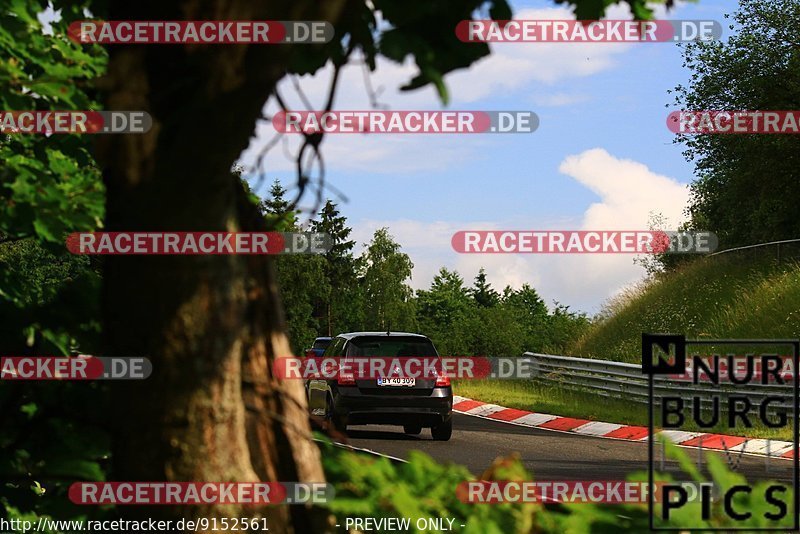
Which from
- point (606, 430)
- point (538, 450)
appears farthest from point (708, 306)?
point (538, 450)

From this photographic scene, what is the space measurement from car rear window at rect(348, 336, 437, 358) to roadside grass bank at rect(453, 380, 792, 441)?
5.43m

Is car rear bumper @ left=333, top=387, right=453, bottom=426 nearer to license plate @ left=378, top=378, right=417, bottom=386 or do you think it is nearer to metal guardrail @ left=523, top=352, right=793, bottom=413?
license plate @ left=378, top=378, right=417, bottom=386

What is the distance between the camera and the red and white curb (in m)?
18.0

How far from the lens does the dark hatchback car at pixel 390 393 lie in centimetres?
1852

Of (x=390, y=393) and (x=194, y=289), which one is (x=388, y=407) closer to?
(x=390, y=393)

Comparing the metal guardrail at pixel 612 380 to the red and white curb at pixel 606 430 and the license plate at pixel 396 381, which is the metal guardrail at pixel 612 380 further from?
the license plate at pixel 396 381

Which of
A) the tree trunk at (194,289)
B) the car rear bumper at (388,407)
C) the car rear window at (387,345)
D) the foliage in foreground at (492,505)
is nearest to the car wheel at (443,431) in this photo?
the car rear bumper at (388,407)

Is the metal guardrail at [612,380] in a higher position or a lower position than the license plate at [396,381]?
lower

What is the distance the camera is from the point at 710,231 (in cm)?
5666

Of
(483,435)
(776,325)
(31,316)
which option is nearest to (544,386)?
(776,325)

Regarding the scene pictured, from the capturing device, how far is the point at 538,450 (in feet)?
58.9

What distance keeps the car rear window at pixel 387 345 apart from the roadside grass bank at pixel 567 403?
5.43 m

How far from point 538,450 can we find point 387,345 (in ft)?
10.1

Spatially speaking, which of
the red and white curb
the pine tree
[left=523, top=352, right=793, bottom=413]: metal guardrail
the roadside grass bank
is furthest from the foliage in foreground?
the pine tree
